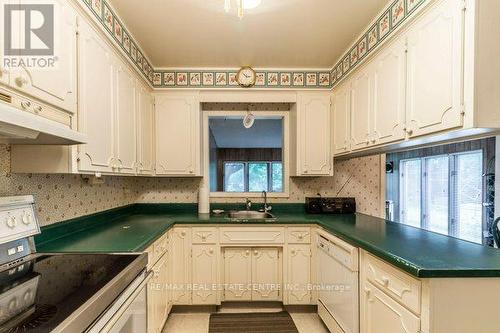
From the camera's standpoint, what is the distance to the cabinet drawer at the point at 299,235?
2.44m

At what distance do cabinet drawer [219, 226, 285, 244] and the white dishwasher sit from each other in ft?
1.22

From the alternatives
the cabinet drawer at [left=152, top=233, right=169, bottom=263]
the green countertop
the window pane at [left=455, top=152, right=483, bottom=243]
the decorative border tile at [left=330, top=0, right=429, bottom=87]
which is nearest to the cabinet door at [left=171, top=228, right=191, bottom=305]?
the green countertop

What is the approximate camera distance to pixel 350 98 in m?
2.39

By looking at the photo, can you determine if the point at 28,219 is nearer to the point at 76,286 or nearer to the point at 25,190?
the point at 25,190

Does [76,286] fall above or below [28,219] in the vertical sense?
below

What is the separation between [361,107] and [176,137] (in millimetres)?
1801

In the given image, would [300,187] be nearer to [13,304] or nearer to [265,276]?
[265,276]

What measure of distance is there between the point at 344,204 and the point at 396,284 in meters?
1.51

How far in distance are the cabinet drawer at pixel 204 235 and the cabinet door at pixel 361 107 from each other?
1489 millimetres

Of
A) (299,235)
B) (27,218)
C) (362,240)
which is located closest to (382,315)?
(362,240)

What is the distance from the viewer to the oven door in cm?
91

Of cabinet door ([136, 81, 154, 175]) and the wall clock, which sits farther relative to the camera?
the wall clock

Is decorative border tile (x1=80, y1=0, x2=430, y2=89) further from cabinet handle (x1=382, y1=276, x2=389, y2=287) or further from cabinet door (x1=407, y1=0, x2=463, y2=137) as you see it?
cabinet handle (x1=382, y1=276, x2=389, y2=287)

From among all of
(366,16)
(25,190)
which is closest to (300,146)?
(366,16)
